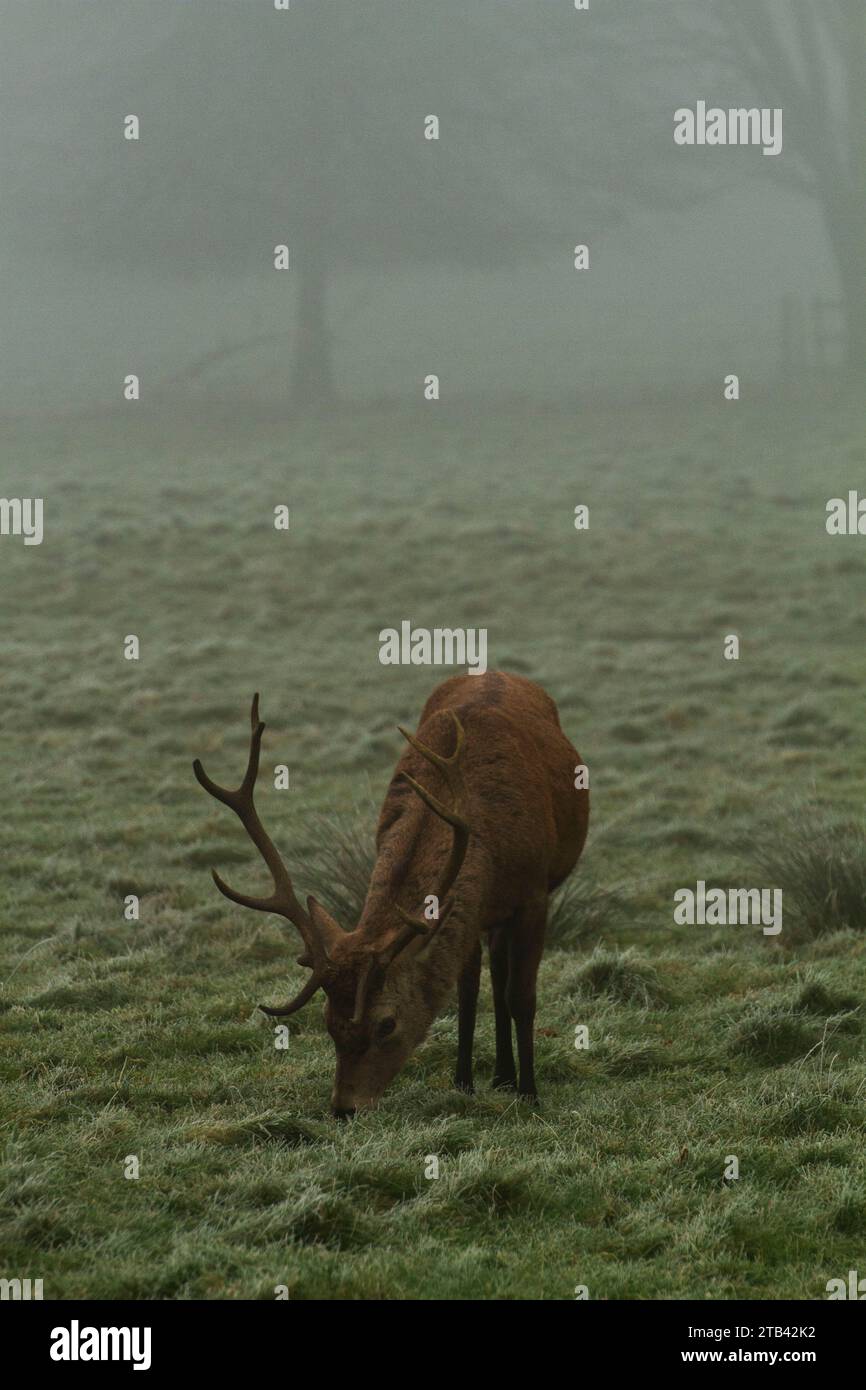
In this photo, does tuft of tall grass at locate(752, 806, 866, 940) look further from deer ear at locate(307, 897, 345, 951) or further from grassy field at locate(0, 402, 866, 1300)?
deer ear at locate(307, 897, 345, 951)

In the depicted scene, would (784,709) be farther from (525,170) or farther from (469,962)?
(525,170)

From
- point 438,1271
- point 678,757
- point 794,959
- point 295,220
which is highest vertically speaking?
point 295,220

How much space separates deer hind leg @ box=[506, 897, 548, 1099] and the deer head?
2.05ft

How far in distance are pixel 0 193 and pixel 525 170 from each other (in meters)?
12.2

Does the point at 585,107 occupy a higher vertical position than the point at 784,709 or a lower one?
higher

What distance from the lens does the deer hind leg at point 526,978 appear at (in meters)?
→ 6.67

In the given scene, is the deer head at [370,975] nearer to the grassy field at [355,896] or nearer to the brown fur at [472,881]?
the brown fur at [472,881]

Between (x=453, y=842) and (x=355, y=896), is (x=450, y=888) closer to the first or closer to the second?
(x=453, y=842)

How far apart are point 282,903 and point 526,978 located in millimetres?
1171

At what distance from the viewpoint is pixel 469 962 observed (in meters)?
6.66

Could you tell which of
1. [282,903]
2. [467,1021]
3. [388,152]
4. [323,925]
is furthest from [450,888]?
[388,152]

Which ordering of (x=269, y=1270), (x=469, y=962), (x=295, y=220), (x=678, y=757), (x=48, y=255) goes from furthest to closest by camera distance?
(x=48, y=255) < (x=295, y=220) < (x=678, y=757) < (x=469, y=962) < (x=269, y=1270)

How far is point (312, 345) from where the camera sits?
128 ft

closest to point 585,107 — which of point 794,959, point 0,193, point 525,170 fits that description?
point 525,170
